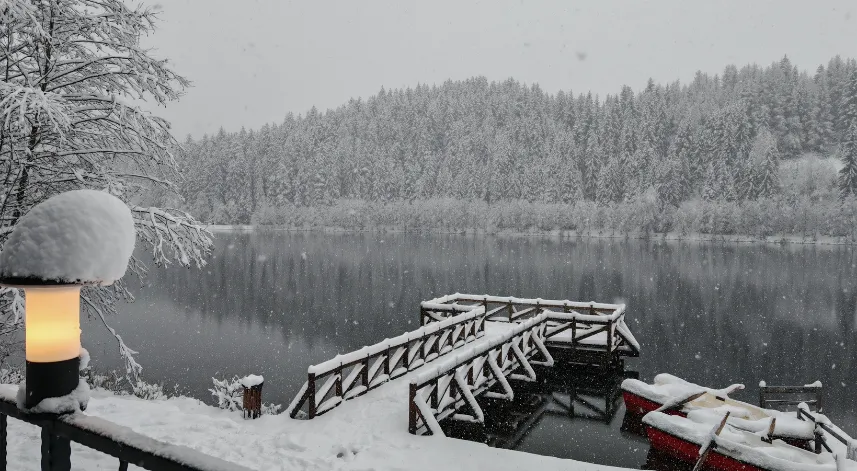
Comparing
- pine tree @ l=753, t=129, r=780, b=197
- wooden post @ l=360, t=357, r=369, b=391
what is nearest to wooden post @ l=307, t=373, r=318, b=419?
wooden post @ l=360, t=357, r=369, b=391

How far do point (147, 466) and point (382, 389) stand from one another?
1177 centimetres

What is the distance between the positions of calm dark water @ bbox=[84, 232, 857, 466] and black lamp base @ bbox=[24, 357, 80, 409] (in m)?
12.4

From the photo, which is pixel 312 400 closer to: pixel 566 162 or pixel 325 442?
pixel 325 442

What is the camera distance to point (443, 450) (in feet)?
33.7

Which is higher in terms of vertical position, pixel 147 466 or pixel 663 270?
pixel 147 466

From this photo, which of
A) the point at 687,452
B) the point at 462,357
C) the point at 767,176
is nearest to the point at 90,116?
the point at 462,357

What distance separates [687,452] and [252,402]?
9.48 meters

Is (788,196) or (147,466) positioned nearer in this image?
(147,466)

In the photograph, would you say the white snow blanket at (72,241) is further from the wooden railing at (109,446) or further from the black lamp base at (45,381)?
the wooden railing at (109,446)

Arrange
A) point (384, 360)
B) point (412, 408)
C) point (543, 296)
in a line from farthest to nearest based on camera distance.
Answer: point (543, 296)
point (384, 360)
point (412, 408)

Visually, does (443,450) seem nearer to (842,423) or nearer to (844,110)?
(842,423)

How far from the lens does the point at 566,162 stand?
422ft

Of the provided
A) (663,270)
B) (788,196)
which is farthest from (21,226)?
(788,196)

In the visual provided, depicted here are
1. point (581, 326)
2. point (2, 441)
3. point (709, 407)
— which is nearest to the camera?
point (2, 441)
